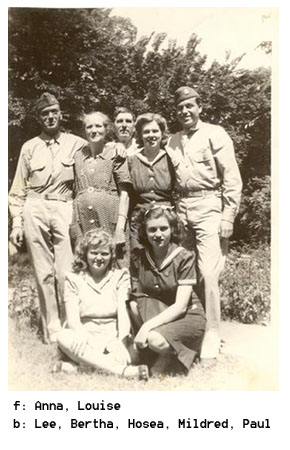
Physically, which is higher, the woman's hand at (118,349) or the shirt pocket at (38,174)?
the shirt pocket at (38,174)

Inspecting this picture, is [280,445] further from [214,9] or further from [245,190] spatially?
[214,9]

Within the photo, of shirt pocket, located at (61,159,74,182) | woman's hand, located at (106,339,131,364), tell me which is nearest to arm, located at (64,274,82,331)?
woman's hand, located at (106,339,131,364)

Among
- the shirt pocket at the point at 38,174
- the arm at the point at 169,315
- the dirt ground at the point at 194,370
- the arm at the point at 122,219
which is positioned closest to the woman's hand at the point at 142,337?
the arm at the point at 169,315

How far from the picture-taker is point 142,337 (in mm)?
2693

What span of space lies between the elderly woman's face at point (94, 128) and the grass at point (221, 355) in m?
0.59

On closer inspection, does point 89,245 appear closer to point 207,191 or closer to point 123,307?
point 123,307

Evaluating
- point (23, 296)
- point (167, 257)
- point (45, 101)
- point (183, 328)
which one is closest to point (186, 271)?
point (167, 257)

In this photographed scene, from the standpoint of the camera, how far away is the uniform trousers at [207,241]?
9.15 ft

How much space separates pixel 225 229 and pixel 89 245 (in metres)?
0.57

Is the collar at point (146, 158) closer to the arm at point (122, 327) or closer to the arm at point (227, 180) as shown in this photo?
the arm at point (227, 180)

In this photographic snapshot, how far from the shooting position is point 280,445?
269 cm

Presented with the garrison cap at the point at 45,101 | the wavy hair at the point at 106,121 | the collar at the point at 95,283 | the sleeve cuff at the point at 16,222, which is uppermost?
the garrison cap at the point at 45,101
